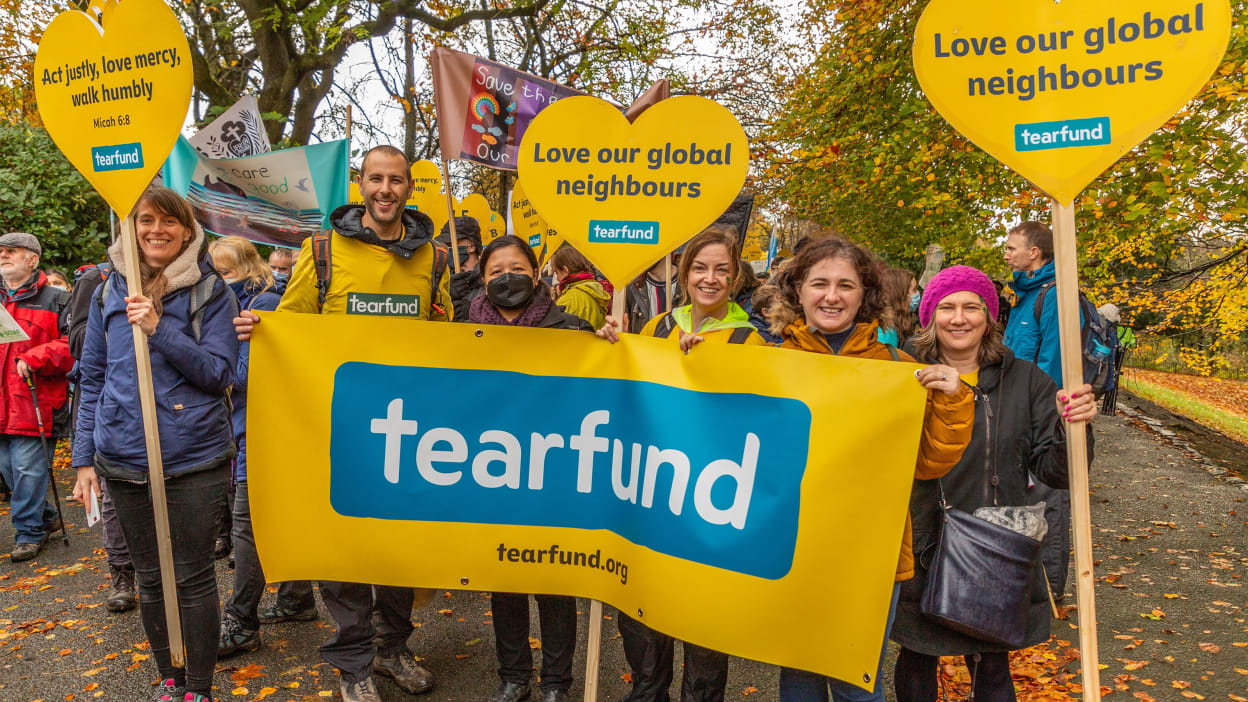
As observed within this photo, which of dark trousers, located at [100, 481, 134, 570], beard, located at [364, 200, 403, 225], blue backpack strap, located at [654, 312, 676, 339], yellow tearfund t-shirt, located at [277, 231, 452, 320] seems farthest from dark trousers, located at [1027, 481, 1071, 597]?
dark trousers, located at [100, 481, 134, 570]

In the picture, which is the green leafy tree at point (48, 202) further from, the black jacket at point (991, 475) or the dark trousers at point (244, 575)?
the black jacket at point (991, 475)

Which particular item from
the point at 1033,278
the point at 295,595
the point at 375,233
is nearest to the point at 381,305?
the point at 375,233

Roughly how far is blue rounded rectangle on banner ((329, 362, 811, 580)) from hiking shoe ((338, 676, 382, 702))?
902 millimetres

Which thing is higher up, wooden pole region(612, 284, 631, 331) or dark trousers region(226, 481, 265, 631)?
wooden pole region(612, 284, 631, 331)

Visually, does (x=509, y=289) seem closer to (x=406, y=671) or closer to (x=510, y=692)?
(x=510, y=692)

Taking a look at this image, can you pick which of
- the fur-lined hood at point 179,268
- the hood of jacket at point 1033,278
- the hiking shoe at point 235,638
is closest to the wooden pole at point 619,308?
the fur-lined hood at point 179,268

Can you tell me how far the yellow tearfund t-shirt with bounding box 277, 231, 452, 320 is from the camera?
3227 mm

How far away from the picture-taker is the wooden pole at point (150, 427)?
275 cm

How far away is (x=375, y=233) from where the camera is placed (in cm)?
335

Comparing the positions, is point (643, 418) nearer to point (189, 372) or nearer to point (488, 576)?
point (488, 576)

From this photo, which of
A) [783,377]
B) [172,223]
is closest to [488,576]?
[783,377]

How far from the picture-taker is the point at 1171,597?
4895 millimetres

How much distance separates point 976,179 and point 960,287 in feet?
23.6

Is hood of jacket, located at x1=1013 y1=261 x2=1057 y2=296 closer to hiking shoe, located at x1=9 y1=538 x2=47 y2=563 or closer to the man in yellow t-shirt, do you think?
the man in yellow t-shirt
